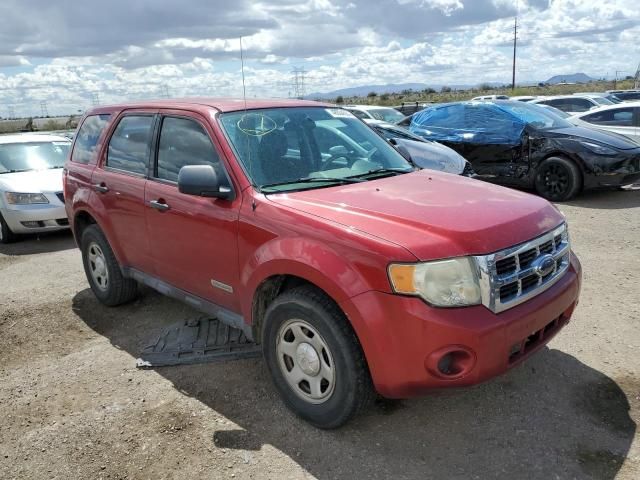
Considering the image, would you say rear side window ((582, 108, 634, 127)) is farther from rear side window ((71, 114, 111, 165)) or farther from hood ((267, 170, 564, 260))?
rear side window ((71, 114, 111, 165))

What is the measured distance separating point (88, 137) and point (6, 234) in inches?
162

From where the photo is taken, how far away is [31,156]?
29.5ft

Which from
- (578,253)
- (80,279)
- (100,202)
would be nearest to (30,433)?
(100,202)

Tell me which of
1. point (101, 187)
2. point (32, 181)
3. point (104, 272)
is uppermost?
point (101, 187)

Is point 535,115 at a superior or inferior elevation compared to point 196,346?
superior

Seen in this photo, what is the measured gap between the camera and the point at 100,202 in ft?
15.3

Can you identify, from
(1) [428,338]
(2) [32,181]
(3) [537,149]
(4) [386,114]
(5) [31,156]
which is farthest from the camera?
(4) [386,114]

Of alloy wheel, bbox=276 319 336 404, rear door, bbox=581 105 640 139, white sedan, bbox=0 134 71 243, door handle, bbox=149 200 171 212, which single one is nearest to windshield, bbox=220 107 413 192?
door handle, bbox=149 200 171 212

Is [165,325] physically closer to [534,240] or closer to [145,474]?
[145,474]

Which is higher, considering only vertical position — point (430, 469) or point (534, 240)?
point (534, 240)

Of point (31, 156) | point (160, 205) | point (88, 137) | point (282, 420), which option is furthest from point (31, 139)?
point (282, 420)

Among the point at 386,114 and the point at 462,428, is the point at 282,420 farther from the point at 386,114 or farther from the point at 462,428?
the point at 386,114

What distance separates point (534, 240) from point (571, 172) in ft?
21.6

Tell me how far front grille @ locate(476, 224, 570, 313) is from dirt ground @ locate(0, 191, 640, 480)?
83cm
